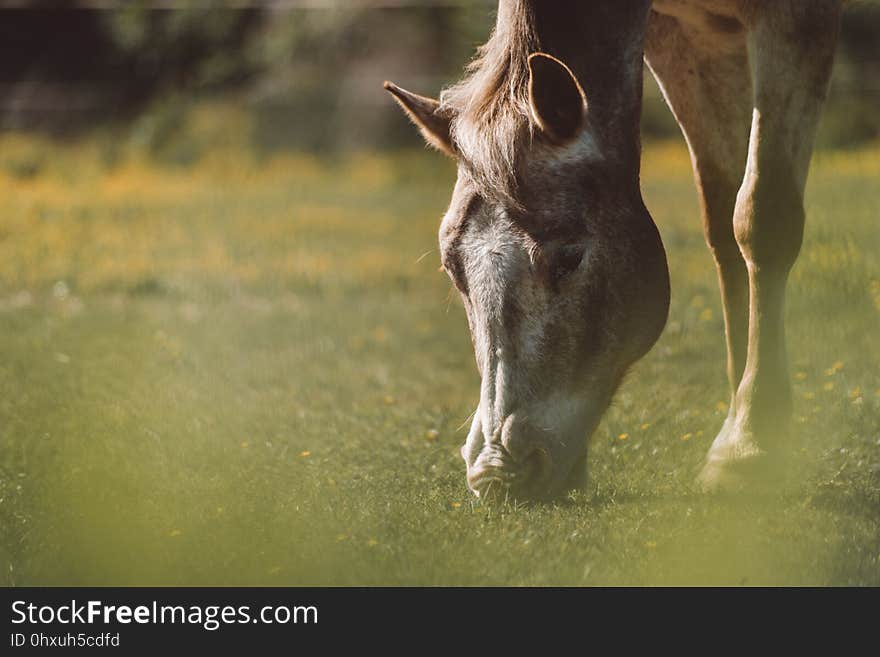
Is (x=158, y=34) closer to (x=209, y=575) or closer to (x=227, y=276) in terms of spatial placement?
(x=227, y=276)

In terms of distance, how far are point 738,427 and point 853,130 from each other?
1263cm

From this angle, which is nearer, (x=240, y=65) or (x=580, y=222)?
(x=580, y=222)

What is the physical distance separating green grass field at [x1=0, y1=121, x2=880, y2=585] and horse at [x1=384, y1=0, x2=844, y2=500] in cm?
28

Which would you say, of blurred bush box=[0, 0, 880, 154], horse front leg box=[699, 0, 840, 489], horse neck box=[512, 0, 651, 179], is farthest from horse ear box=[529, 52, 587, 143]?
blurred bush box=[0, 0, 880, 154]

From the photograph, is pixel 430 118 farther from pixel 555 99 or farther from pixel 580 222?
pixel 580 222

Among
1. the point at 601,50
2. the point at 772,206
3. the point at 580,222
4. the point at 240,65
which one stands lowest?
the point at 580,222

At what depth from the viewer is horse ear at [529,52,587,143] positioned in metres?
3.79

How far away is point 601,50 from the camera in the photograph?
415 cm

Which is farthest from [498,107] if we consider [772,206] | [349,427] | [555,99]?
[349,427]

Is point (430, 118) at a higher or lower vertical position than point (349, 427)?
higher

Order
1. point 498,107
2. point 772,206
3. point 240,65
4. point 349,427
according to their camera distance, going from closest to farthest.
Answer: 1. point 498,107
2. point 772,206
3. point 349,427
4. point 240,65

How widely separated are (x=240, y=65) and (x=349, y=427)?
14.8 meters

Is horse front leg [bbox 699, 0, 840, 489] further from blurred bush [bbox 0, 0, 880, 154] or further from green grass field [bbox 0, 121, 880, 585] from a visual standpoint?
blurred bush [bbox 0, 0, 880, 154]

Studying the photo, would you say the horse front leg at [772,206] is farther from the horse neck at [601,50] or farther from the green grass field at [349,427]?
the horse neck at [601,50]
